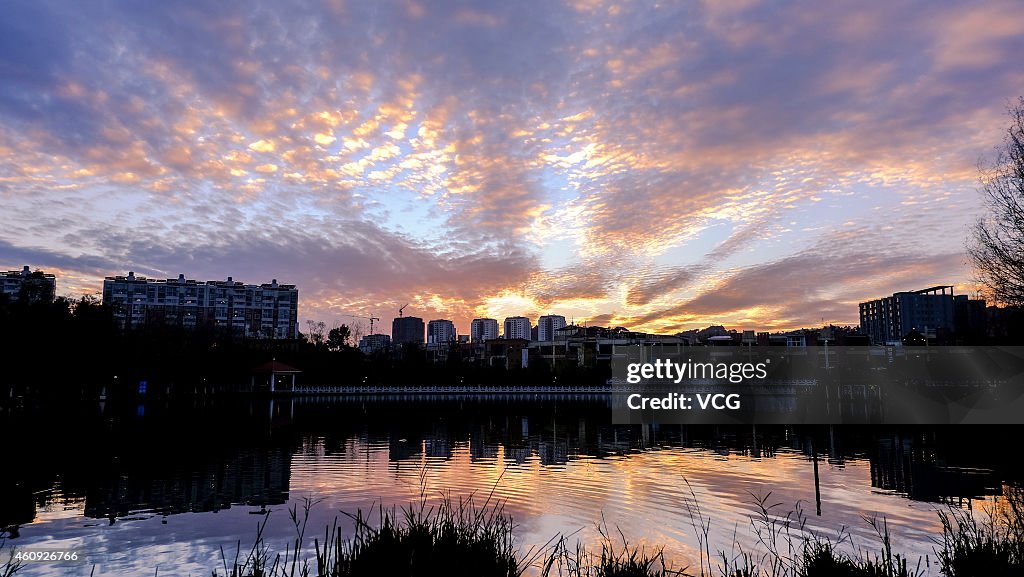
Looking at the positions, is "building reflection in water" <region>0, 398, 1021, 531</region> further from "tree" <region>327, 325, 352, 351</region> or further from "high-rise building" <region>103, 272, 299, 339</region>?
"high-rise building" <region>103, 272, 299, 339</region>

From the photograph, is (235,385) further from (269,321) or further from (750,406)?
(269,321)

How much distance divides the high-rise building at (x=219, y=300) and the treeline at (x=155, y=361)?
1985 inches

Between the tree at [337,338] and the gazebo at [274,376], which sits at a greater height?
the tree at [337,338]

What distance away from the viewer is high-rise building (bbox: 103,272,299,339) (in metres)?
134

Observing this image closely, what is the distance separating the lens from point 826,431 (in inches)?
1341

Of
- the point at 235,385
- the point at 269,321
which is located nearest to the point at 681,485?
the point at 235,385

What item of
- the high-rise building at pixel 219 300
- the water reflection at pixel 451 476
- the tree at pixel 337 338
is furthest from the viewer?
the high-rise building at pixel 219 300

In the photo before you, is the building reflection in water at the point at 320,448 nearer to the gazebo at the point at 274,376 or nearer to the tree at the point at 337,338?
the gazebo at the point at 274,376

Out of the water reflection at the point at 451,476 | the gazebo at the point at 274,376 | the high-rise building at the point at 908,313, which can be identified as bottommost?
the water reflection at the point at 451,476

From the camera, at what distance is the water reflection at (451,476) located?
1194 centimetres

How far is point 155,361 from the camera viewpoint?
5481cm

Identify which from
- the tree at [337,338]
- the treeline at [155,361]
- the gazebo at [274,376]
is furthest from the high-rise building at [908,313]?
the gazebo at [274,376]

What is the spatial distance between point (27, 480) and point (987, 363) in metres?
45.4

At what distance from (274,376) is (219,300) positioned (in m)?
78.7
